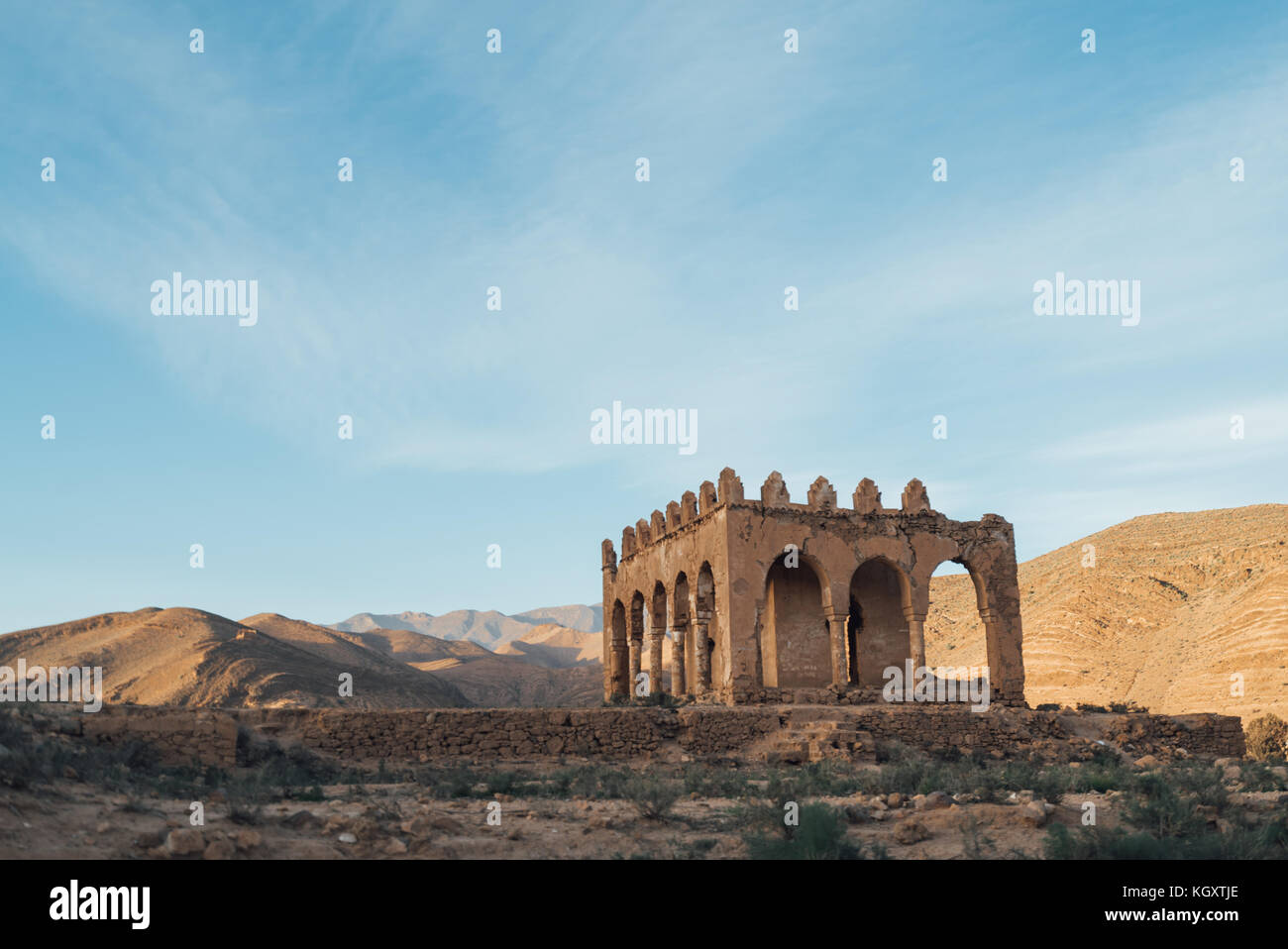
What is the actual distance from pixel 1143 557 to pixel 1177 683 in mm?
18034

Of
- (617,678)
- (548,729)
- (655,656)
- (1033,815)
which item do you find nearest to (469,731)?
(548,729)

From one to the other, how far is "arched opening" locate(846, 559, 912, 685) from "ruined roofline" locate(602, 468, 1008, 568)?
2.40 metres

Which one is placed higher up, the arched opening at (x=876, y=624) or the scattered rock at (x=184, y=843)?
the arched opening at (x=876, y=624)

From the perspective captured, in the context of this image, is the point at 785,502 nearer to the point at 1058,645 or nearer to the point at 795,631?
the point at 795,631

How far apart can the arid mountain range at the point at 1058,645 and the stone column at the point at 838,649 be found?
20.2 meters

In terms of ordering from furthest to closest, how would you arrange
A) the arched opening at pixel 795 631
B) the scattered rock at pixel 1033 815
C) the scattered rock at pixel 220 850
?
the arched opening at pixel 795 631
the scattered rock at pixel 1033 815
the scattered rock at pixel 220 850

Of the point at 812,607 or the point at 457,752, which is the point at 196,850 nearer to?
the point at 457,752

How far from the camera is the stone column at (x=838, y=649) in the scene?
21.1 metres

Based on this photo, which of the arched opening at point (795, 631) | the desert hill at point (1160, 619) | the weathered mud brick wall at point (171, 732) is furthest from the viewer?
the desert hill at point (1160, 619)

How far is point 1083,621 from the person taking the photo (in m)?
47.2

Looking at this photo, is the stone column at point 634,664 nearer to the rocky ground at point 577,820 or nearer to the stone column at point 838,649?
the stone column at point 838,649

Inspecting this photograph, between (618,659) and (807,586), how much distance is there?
7219 mm

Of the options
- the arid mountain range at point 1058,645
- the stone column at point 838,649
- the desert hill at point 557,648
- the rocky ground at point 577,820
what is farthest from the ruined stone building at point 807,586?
the desert hill at point 557,648

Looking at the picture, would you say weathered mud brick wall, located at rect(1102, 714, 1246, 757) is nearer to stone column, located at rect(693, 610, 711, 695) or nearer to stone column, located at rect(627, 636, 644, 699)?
stone column, located at rect(693, 610, 711, 695)
